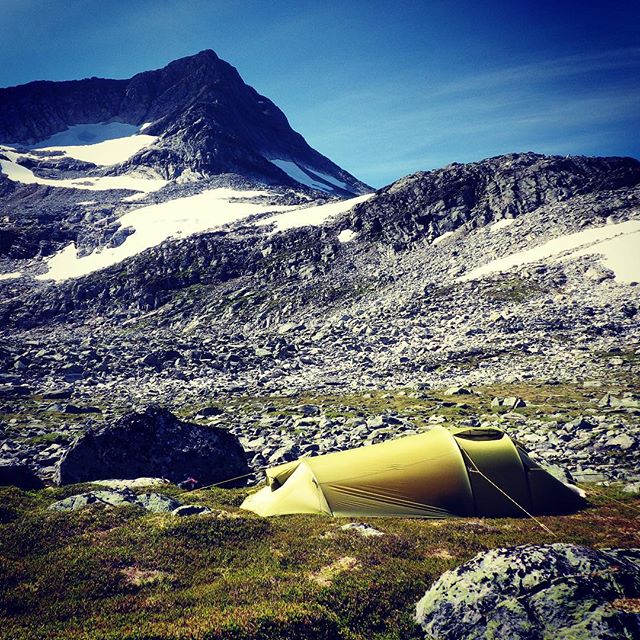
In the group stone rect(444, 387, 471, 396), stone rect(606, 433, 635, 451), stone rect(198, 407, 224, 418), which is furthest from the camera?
stone rect(444, 387, 471, 396)

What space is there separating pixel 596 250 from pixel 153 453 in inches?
2092

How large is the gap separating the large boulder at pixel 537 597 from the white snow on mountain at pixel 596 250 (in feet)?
Answer: 158

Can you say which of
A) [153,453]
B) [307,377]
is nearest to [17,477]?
[153,453]

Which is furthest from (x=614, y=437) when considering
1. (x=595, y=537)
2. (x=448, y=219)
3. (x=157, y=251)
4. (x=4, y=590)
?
(x=157, y=251)

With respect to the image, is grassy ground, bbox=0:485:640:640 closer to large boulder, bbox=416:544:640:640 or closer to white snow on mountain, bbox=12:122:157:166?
large boulder, bbox=416:544:640:640

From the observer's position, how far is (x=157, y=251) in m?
82.1

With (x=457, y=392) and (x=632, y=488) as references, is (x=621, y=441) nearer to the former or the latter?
(x=632, y=488)

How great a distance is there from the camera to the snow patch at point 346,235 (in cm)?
7625

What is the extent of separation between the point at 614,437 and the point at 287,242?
63197mm

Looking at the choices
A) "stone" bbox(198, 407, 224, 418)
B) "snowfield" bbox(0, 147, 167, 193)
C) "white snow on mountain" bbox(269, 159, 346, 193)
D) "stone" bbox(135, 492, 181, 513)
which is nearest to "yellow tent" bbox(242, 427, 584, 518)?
"stone" bbox(135, 492, 181, 513)

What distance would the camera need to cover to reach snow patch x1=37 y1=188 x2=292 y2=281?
85.6 meters

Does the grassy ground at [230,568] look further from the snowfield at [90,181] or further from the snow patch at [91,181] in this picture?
the snow patch at [91,181]

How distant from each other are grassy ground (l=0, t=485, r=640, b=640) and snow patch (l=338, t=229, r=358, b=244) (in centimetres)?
6522

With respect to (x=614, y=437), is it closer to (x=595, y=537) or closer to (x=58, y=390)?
(x=595, y=537)
